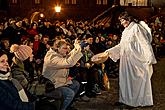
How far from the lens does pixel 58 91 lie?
6789mm

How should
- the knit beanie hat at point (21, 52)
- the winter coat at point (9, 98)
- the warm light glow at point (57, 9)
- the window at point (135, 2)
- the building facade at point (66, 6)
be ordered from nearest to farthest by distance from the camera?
the winter coat at point (9, 98), the knit beanie hat at point (21, 52), the warm light glow at point (57, 9), the building facade at point (66, 6), the window at point (135, 2)

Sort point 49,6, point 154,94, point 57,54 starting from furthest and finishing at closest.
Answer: point 49,6
point 154,94
point 57,54

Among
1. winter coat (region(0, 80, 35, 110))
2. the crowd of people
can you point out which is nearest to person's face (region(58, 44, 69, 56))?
the crowd of people

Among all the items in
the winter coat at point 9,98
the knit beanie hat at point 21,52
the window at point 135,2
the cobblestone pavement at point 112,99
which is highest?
the window at point 135,2

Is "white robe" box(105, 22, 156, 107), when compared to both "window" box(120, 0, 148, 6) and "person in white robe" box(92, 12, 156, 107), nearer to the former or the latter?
"person in white robe" box(92, 12, 156, 107)

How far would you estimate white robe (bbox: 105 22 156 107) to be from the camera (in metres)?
8.35

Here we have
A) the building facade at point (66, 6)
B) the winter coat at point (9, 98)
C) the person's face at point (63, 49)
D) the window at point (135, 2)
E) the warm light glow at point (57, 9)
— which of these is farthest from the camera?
the window at point (135, 2)

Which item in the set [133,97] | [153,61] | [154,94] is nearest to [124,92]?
[133,97]

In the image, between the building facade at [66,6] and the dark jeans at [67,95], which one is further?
the building facade at [66,6]

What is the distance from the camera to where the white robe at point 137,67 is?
835 cm

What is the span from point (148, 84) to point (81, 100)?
5.76ft

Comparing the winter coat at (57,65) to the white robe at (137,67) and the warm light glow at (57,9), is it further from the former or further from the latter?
the warm light glow at (57,9)

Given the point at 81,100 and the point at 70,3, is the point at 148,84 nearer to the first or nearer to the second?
the point at 81,100

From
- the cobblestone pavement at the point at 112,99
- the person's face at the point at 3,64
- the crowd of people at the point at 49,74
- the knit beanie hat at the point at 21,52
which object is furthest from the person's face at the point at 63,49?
the person's face at the point at 3,64
